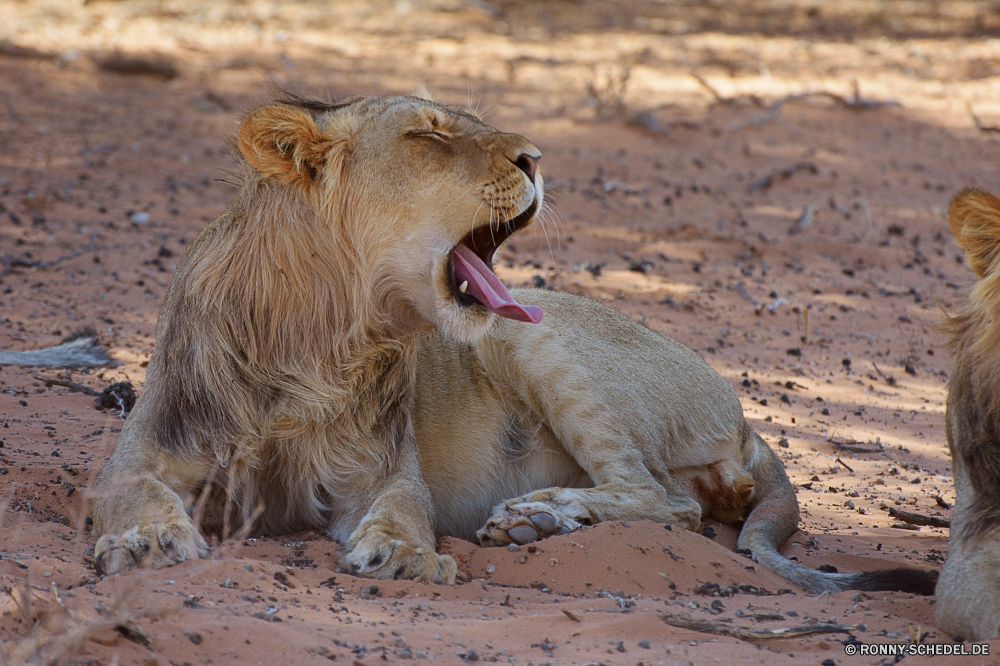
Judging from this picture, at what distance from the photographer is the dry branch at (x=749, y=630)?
2930 millimetres

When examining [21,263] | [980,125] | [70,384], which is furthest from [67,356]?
[980,125]

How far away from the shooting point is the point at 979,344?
3113mm

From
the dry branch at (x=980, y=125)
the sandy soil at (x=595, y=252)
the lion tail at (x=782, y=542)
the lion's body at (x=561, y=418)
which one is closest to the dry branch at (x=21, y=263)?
the sandy soil at (x=595, y=252)

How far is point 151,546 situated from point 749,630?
1756mm

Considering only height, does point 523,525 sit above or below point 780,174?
below

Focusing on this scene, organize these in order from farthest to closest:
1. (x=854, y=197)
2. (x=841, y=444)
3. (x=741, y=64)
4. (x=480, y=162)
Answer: (x=741, y=64)
(x=854, y=197)
(x=841, y=444)
(x=480, y=162)

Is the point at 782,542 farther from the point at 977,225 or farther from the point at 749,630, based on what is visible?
the point at 977,225

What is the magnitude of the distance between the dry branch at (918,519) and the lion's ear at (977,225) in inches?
61.3

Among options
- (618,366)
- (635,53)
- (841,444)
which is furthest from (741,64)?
(618,366)

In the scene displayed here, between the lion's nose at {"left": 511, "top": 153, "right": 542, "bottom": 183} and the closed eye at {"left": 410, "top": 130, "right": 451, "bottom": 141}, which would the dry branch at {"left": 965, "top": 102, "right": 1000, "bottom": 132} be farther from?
the closed eye at {"left": 410, "top": 130, "right": 451, "bottom": 141}

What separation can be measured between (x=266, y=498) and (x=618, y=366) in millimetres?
1574

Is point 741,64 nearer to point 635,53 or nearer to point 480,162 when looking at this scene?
point 635,53

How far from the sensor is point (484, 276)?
3.70 metres

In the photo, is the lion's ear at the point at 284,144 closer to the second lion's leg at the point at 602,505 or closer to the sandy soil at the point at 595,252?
the sandy soil at the point at 595,252
